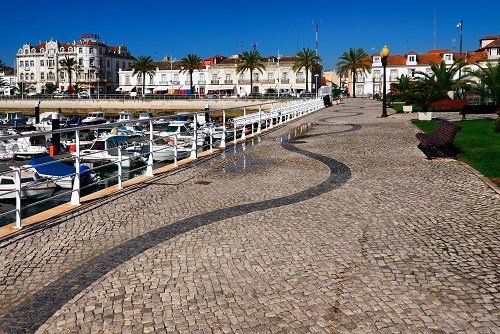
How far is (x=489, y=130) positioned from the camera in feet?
64.8

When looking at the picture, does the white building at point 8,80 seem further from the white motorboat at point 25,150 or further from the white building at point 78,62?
the white motorboat at point 25,150

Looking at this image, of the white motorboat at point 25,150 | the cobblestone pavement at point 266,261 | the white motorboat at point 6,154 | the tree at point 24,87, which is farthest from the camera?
the tree at point 24,87

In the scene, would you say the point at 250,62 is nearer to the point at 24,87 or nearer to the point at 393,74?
the point at 393,74

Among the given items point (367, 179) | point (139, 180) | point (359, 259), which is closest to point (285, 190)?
point (367, 179)

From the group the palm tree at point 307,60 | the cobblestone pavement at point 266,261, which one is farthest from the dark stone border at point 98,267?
the palm tree at point 307,60

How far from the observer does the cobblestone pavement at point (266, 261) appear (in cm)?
439

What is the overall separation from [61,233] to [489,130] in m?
17.4

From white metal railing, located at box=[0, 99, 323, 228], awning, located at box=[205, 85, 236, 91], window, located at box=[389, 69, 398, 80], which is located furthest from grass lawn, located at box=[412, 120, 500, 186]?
awning, located at box=[205, 85, 236, 91]

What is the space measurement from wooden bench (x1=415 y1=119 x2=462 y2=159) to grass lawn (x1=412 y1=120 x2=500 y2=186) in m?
0.38

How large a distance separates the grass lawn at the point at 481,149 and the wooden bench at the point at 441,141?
38cm

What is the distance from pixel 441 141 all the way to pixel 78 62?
112042mm

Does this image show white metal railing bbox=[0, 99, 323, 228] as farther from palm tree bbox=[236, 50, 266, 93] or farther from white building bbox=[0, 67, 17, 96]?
white building bbox=[0, 67, 17, 96]

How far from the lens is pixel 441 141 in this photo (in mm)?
12891

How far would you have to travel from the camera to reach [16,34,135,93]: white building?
114 m
